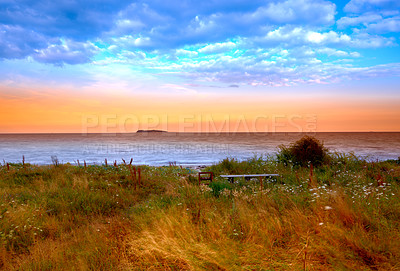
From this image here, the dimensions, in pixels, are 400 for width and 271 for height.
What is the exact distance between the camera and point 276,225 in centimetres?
425

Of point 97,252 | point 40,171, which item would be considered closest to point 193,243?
point 97,252

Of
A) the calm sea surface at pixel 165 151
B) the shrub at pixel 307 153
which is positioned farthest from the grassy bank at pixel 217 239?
the calm sea surface at pixel 165 151

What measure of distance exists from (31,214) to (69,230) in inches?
46.4

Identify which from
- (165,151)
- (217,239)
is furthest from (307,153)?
(165,151)

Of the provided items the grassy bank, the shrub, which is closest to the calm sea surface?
the shrub

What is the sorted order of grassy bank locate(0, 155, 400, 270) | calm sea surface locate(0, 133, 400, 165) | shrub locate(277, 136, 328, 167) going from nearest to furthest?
grassy bank locate(0, 155, 400, 270), shrub locate(277, 136, 328, 167), calm sea surface locate(0, 133, 400, 165)

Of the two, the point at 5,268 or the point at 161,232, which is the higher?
the point at 161,232

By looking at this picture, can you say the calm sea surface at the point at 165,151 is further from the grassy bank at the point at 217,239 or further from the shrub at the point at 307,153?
the grassy bank at the point at 217,239

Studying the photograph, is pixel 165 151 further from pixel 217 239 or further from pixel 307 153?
pixel 217 239

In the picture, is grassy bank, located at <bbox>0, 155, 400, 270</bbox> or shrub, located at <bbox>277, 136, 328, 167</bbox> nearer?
grassy bank, located at <bbox>0, 155, 400, 270</bbox>

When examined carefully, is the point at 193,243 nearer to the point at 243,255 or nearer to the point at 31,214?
the point at 243,255

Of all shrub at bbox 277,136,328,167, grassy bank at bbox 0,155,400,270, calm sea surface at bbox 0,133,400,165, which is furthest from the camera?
calm sea surface at bbox 0,133,400,165

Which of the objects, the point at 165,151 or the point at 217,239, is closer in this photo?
→ the point at 217,239

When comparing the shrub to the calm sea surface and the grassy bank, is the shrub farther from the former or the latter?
the grassy bank
